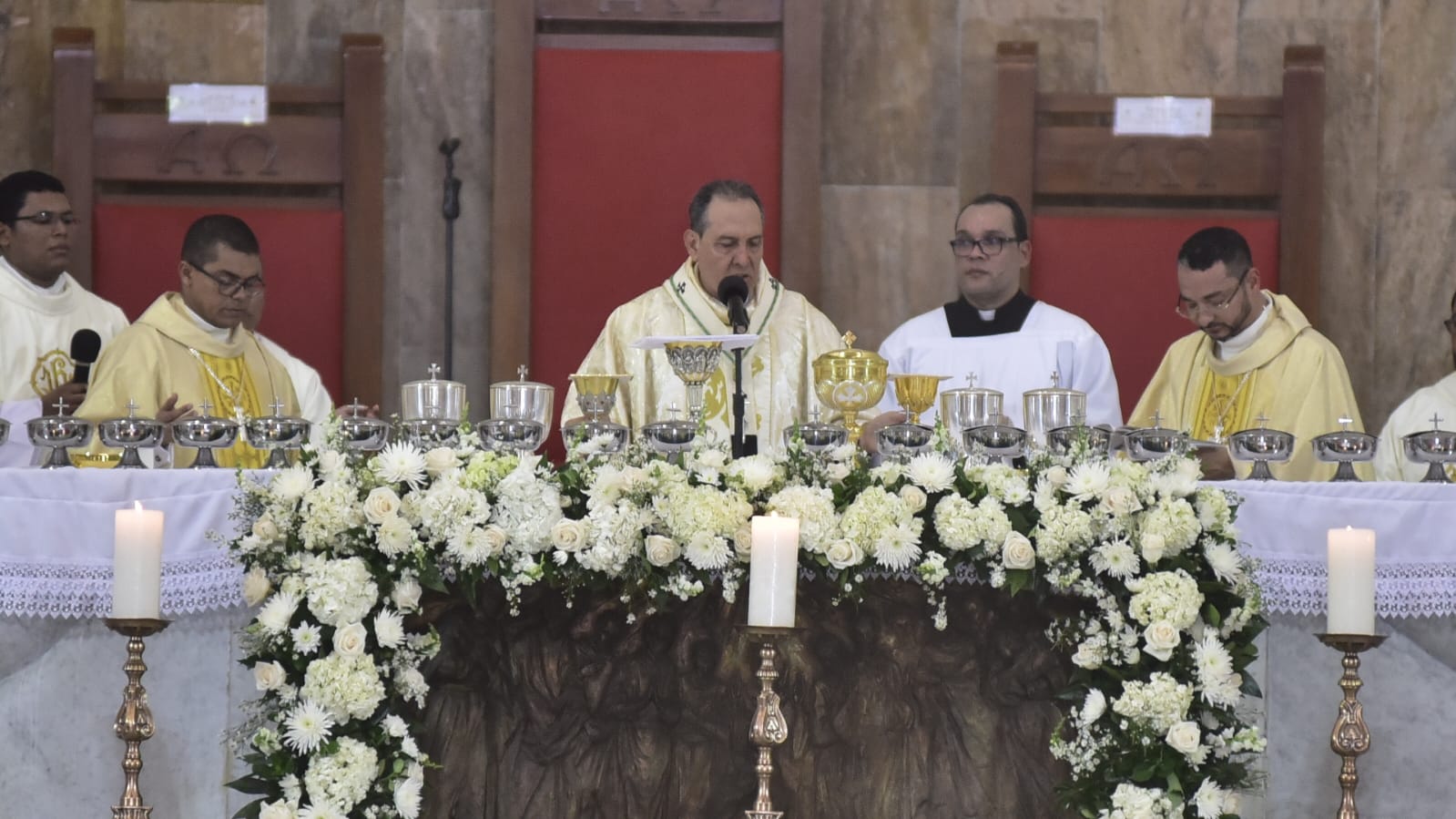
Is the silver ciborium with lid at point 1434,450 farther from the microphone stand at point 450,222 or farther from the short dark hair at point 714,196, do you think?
the microphone stand at point 450,222

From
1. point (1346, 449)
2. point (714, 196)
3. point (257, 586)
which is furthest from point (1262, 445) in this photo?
point (257, 586)

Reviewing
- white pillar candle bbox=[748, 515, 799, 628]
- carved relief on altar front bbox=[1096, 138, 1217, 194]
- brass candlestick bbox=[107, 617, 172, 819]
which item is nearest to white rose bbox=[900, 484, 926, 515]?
white pillar candle bbox=[748, 515, 799, 628]

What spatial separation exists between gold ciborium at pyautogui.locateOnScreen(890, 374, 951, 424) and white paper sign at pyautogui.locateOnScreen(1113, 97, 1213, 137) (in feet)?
8.87

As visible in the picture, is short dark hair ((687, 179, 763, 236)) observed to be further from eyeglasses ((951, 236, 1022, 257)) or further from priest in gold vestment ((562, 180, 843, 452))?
eyeglasses ((951, 236, 1022, 257))

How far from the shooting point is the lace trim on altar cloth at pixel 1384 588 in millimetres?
4230

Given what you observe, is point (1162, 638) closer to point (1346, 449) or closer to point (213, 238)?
point (1346, 449)

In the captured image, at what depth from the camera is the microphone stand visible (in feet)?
23.1

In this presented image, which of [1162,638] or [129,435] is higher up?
[129,435]

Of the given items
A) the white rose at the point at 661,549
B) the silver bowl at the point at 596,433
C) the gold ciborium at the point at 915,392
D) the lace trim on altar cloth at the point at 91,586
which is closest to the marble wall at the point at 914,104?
the gold ciborium at the point at 915,392

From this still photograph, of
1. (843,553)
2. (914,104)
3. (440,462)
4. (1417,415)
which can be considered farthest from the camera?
(914,104)

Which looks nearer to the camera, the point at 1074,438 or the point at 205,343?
the point at 1074,438

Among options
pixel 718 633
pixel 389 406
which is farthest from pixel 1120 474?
pixel 389 406

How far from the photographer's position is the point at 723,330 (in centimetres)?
626

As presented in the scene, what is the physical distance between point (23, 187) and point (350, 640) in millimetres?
3353
